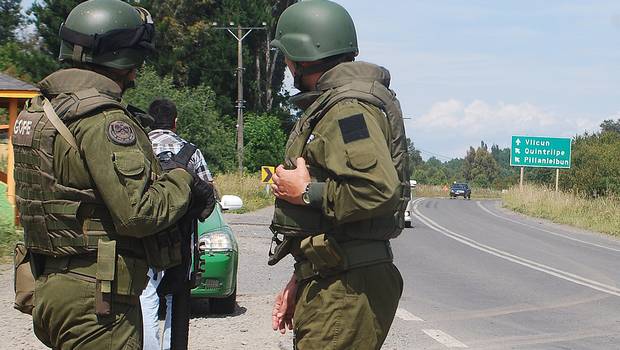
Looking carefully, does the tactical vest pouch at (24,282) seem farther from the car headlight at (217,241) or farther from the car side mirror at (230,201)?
Answer: the car headlight at (217,241)

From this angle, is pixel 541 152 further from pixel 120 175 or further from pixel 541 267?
pixel 120 175

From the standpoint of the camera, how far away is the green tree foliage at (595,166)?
40281 millimetres

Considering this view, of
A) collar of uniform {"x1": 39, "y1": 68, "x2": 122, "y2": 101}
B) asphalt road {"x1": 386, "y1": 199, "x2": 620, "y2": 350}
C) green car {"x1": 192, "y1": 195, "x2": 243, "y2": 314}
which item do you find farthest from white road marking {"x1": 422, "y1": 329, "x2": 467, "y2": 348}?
collar of uniform {"x1": 39, "y1": 68, "x2": 122, "y2": 101}

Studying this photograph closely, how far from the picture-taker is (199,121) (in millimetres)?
38281

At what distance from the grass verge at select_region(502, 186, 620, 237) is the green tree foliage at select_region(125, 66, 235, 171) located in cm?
1392

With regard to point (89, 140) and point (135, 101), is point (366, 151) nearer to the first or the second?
point (89, 140)

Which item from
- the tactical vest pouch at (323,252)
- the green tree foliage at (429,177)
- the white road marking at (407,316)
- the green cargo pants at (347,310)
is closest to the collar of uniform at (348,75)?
the tactical vest pouch at (323,252)

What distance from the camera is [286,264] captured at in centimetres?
1398

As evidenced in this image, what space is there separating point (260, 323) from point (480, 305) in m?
3.10

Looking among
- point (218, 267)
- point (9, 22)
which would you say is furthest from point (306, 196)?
point (9, 22)

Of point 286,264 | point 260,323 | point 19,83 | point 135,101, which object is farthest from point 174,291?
point 135,101

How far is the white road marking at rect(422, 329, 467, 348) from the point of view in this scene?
7.50 m

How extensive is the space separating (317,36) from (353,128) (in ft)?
1.65

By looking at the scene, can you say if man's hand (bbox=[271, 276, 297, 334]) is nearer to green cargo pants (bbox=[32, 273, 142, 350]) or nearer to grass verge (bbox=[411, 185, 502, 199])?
green cargo pants (bbox=[32, 273, 142, 350])
